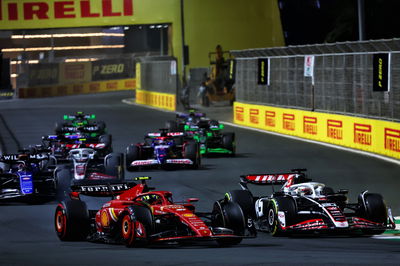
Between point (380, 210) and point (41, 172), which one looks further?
point (41, 172)

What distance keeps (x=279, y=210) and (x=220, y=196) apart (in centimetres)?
536


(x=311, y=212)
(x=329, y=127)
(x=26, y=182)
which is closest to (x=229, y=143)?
(x=329, y=127)

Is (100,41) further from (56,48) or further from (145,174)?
(145,174)

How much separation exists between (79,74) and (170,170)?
187 ft

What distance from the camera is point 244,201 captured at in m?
16.2

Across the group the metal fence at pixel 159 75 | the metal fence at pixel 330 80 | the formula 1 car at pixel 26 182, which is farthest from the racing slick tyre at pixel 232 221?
the metal fence at pixel 159 75

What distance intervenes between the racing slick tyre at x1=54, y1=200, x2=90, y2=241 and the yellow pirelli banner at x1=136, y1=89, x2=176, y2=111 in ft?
137

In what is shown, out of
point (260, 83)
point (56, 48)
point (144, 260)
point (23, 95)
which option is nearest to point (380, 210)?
point (144, 260)

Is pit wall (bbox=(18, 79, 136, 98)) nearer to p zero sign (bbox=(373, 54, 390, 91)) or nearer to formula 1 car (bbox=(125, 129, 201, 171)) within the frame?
p zero sign (bbox=(373, 54, 390, 91))

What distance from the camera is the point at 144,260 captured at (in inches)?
494

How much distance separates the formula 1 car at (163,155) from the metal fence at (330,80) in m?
6.01

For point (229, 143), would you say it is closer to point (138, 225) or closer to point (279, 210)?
point (279, 210)

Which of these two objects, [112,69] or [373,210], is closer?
[373,210]

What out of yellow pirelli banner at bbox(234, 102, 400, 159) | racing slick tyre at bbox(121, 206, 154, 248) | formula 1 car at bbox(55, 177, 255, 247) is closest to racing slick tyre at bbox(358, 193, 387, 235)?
formula 1 car at bbox(55, 177, 255, 247)
